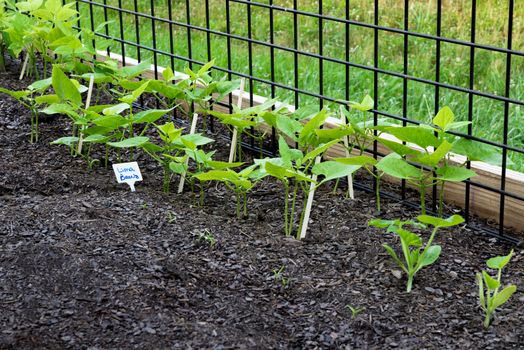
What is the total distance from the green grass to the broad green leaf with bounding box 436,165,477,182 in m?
0.60

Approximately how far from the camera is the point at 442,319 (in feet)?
7.42

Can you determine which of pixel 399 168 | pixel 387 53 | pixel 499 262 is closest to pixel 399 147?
pixel 399 168

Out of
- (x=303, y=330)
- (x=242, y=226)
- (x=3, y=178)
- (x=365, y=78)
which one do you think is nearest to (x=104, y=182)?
(x=3, y=178)

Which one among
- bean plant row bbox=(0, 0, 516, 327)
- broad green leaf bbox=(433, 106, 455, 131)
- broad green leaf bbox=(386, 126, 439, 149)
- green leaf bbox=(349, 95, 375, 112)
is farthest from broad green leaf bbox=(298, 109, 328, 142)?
broad green leaf bbox=(433, 106, 455, 131)

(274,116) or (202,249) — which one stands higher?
(274,116)

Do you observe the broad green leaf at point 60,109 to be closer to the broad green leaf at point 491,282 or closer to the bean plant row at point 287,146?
the bean plant row at point 287,146

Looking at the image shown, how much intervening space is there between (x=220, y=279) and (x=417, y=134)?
2.21 ft

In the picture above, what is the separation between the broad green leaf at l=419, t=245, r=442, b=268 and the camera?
2.40 meters

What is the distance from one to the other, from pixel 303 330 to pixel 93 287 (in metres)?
0.52

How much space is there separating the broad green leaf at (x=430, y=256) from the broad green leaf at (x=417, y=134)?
34 cm

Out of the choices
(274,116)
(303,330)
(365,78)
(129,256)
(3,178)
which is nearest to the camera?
(303,330)

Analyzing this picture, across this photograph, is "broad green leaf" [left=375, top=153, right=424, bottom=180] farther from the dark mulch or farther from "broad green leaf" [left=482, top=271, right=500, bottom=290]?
"broad green leaf" [left=482, top=271, right=500, bottom=290]

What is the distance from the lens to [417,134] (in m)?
2.64

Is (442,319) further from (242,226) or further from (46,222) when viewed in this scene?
(46,222)
